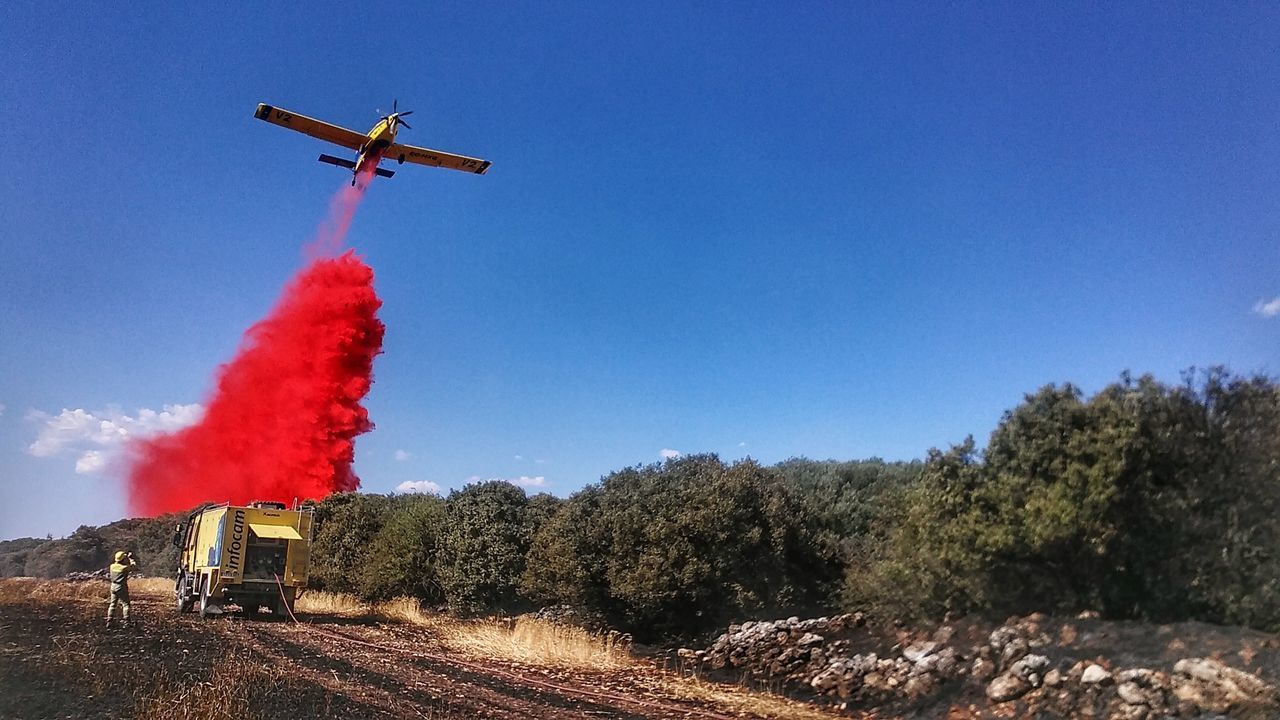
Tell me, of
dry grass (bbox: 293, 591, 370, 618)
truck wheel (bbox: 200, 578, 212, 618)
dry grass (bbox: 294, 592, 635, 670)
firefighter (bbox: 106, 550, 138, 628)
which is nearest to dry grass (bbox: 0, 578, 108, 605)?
truck wheel (bbox: 200, 578, 212, 618)

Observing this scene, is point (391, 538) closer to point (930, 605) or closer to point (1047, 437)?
point (930, 605)

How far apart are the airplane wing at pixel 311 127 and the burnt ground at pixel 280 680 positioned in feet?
59.7

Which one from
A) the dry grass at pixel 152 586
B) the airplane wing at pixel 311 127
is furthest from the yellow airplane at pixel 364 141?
the dry grass at pixel 152 586

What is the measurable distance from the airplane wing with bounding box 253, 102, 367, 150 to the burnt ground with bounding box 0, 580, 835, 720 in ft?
59.7

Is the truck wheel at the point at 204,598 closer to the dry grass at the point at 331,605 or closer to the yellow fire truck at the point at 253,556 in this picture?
the yellow fire truck at the point at 253,556

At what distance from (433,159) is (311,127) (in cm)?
536

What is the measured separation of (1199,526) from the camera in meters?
9.10

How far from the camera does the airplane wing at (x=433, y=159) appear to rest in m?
31.7

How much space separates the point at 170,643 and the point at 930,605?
49.2ft

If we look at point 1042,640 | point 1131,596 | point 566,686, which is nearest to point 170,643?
point 566,686

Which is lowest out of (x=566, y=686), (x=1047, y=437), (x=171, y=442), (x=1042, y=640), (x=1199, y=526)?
(x=566, y=686)

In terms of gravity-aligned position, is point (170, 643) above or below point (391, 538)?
below

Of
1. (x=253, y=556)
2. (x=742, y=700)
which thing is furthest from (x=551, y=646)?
(x=253, y=556)

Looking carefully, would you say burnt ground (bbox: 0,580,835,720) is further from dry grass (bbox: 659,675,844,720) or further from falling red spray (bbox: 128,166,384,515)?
falling red spray (bbox: 128,166,384,515)
